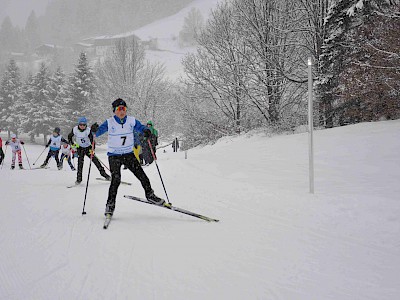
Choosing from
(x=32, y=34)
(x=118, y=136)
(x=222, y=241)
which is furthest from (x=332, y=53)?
(x=32, y=34)

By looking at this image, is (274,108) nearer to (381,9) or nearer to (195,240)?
(381,9)

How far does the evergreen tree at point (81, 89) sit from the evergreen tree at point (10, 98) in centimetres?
1416

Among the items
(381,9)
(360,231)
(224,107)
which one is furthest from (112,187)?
(224,107)

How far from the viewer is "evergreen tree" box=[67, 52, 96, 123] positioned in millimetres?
37906

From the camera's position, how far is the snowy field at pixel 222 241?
263cm

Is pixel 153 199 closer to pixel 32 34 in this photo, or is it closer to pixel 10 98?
pixel 10 98

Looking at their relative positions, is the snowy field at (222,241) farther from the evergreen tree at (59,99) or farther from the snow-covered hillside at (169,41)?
the snow-covered hillside at (169,41)

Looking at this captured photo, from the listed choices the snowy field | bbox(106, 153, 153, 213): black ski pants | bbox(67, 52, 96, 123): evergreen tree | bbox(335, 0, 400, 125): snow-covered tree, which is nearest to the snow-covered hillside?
bbox(67, 52, 96, 123): evergreen tree

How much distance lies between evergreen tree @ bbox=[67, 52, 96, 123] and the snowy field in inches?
1271

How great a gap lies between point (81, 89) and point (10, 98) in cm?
1825

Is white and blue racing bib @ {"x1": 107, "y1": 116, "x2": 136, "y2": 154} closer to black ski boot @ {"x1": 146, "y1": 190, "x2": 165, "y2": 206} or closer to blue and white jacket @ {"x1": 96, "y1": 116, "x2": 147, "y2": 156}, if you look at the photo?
blue and white jacket @ {"x1": 96, "y1": 116, "x2": 147, "y2": 156}

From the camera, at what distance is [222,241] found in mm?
3750

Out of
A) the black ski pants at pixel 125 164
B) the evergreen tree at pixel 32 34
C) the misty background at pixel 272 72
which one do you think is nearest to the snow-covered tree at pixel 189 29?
the misty background at pixel 272 72

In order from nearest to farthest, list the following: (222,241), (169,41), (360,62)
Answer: (222,241)
(360,62)
(169,41)
